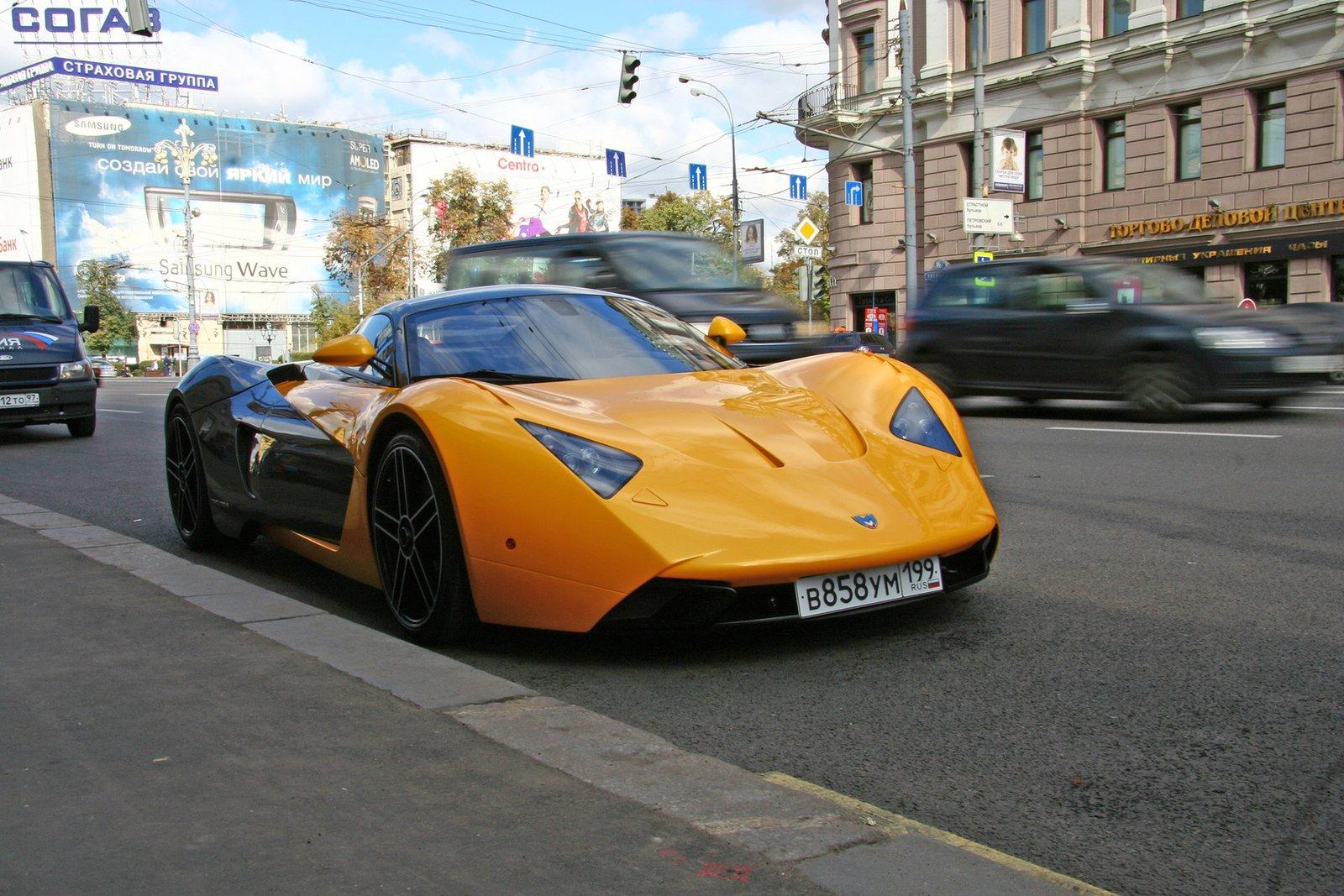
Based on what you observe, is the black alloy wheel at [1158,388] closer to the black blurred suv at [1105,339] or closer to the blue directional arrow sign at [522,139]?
the black blurred suv at [1105,339]

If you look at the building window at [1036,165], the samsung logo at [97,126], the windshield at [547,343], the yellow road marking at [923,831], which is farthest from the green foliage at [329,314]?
the yellow road marking at [923,831]

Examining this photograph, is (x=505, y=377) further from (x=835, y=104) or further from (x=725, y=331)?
(x=835, y=104)

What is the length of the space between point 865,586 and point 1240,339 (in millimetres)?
9589

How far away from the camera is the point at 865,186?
128 ft

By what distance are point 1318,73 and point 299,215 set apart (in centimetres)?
8238

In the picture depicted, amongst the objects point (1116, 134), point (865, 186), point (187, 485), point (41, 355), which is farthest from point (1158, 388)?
point (865, 186)

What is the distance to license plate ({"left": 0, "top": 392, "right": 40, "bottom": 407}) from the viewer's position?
42.2 ft

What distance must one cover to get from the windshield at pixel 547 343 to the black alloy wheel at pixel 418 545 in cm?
51

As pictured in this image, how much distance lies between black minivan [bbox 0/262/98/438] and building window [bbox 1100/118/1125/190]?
25.5 m

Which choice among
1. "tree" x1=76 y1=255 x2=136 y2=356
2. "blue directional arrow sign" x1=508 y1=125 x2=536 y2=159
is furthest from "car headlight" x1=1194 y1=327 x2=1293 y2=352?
"tree" x1=76 y1=255 x2=136 y2=356

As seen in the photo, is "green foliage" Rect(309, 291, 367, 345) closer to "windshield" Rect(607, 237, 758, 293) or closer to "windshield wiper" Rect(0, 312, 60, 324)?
"windshield wiper" Rect(0, 312, 60, 324)

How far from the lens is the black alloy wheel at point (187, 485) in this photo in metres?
5.94

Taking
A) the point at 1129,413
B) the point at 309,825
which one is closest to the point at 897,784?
the point at 309,825

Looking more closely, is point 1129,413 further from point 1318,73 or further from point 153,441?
point 1318,73
